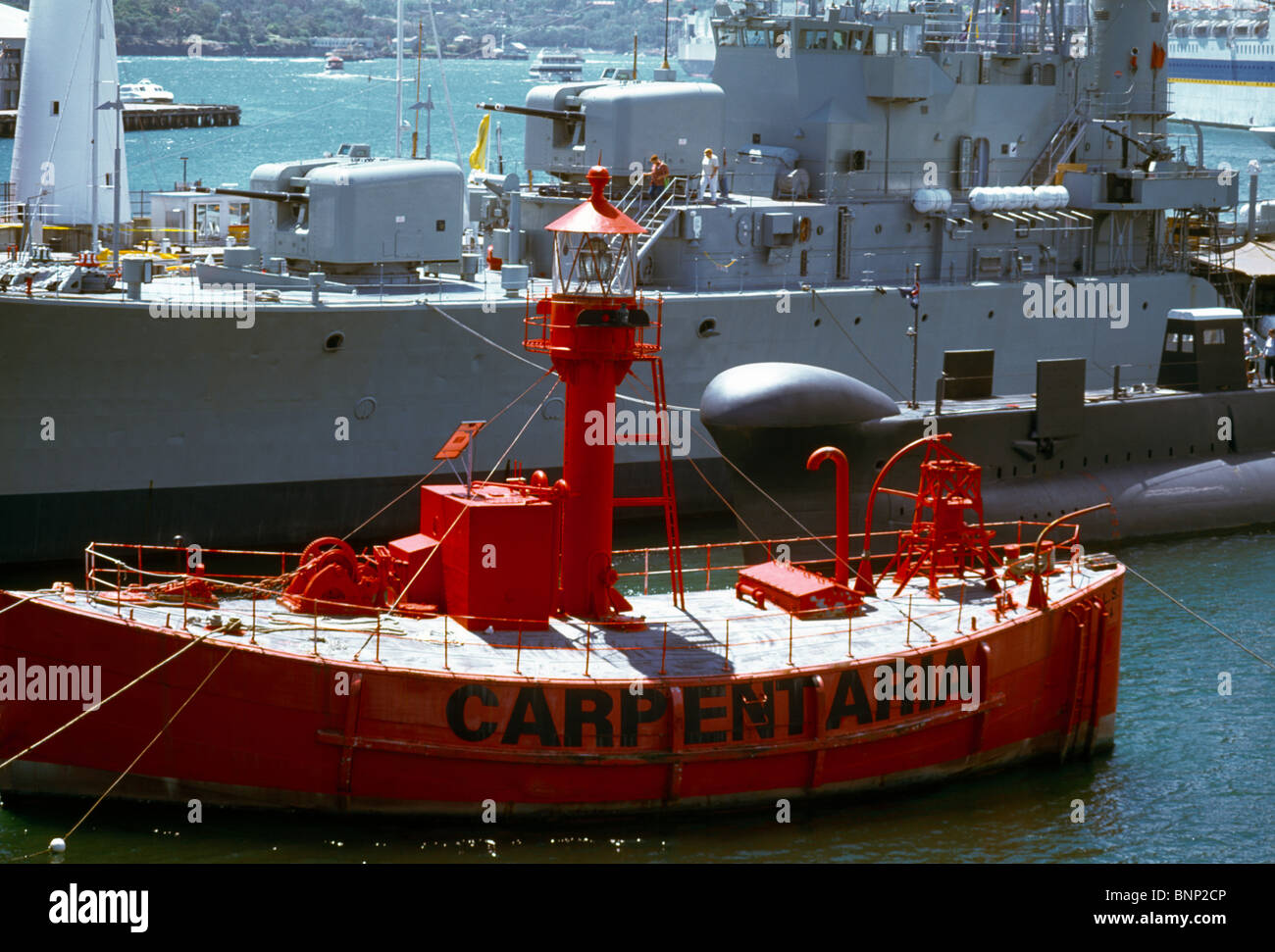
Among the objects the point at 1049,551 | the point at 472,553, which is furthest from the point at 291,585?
the point at 1049,551

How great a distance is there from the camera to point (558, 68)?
150625 mm

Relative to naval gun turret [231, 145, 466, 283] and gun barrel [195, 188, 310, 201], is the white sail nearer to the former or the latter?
gun barrel [195, 188, 310, 201]

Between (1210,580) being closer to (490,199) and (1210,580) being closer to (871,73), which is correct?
(871,73)

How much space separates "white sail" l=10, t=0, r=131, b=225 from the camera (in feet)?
116

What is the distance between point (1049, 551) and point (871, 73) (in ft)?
57.9

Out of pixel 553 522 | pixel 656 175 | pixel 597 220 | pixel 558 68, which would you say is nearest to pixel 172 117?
pixel 558 68

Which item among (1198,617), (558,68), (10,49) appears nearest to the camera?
(1198,617)

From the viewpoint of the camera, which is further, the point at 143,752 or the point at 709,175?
the point at 709,175

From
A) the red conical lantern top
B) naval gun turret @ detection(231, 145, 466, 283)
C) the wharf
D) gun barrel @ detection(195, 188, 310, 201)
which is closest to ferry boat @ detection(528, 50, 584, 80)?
the wharf

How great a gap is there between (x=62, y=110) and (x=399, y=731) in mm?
21413

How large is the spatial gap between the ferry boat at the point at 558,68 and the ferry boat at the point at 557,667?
127254 millimetres

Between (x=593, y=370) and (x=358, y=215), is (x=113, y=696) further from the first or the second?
(x=358, y=215)

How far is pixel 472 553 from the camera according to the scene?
66.7 feet
